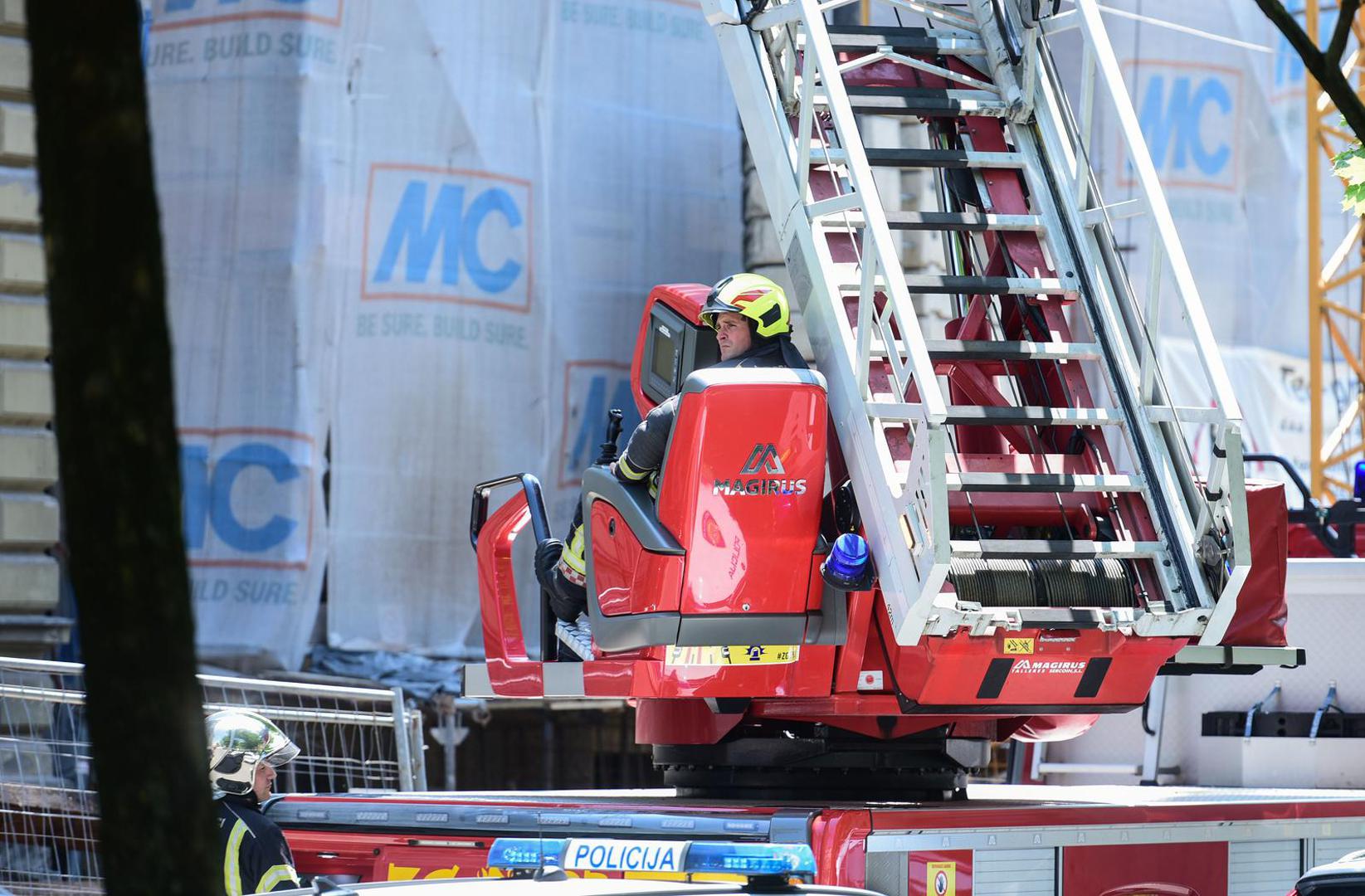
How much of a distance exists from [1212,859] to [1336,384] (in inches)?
637

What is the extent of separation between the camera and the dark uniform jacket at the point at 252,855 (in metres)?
5.98

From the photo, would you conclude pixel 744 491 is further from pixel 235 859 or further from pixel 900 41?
pixel 900 41

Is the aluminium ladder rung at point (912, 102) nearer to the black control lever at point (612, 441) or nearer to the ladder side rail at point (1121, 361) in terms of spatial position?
the ladder side rail at point (1121, 361)

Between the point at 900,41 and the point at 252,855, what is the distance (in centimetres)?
377

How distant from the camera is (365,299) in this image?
14695 mm

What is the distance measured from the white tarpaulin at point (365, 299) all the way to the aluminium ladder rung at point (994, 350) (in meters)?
8.35

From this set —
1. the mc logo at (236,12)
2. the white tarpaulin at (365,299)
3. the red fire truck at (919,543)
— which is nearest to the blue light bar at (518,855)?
the red fire truck at (919,543)

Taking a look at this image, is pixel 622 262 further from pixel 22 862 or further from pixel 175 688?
pixel 175 688

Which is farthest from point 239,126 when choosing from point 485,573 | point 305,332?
point 485,573

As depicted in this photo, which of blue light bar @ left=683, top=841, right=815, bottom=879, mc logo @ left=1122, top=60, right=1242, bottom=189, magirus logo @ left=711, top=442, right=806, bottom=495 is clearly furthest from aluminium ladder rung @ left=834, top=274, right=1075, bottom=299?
mc logo @ left=1122, top=60, right=1242, bottom=189

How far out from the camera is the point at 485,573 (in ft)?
26.4

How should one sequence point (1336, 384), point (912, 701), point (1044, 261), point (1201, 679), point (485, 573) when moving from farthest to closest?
point (1336, 384)
point (1201, 679)
point (485, 573)
point (1044, 261)
point (912, 701)

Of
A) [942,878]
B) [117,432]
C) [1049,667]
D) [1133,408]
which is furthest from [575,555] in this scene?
[117,432]

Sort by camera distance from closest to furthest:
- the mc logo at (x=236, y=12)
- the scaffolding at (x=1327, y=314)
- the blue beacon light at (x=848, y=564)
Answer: the blue beacon light at (x=848, y=564)
the mc logo at (x=236, y=12)
the scaffolding at (x=1327, y=314)
